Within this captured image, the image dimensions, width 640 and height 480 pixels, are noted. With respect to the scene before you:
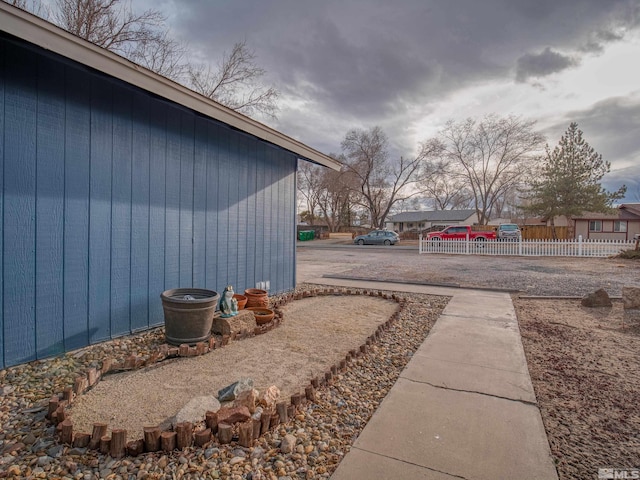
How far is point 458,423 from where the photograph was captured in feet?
6.57

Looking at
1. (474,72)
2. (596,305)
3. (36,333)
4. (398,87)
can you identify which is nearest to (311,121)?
(398,87)

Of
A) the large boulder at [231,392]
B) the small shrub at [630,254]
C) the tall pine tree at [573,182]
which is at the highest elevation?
the tall pine tree at [573,182]

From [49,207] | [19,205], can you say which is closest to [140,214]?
[49,207]

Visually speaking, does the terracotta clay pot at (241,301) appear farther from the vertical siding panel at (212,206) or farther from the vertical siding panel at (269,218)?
the vertical siding panel at (269,218)

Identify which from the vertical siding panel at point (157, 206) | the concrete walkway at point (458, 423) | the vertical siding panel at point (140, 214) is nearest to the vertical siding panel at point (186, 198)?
the vertical siding panel at point (157, 206)

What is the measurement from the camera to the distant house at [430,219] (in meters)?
41.9

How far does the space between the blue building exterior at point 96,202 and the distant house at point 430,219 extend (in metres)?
37.3

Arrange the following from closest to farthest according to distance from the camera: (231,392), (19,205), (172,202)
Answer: (231,392), (19,205), (172,202)

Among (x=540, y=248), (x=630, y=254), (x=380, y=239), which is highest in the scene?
(x=380, y=239)

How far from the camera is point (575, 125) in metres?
24.9

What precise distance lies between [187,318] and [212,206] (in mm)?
1791

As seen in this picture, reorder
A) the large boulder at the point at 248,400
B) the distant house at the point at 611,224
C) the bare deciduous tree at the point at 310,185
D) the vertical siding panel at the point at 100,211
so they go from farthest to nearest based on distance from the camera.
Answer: the bare deciduous tree at the point at 310,185
the distant house at the point at 611,224
the vertical siding panel at the point at 100,211
the large boulder at the point at 248,400

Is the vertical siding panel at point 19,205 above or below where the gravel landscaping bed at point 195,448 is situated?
above

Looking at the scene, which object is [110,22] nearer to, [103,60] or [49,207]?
[103,60]
